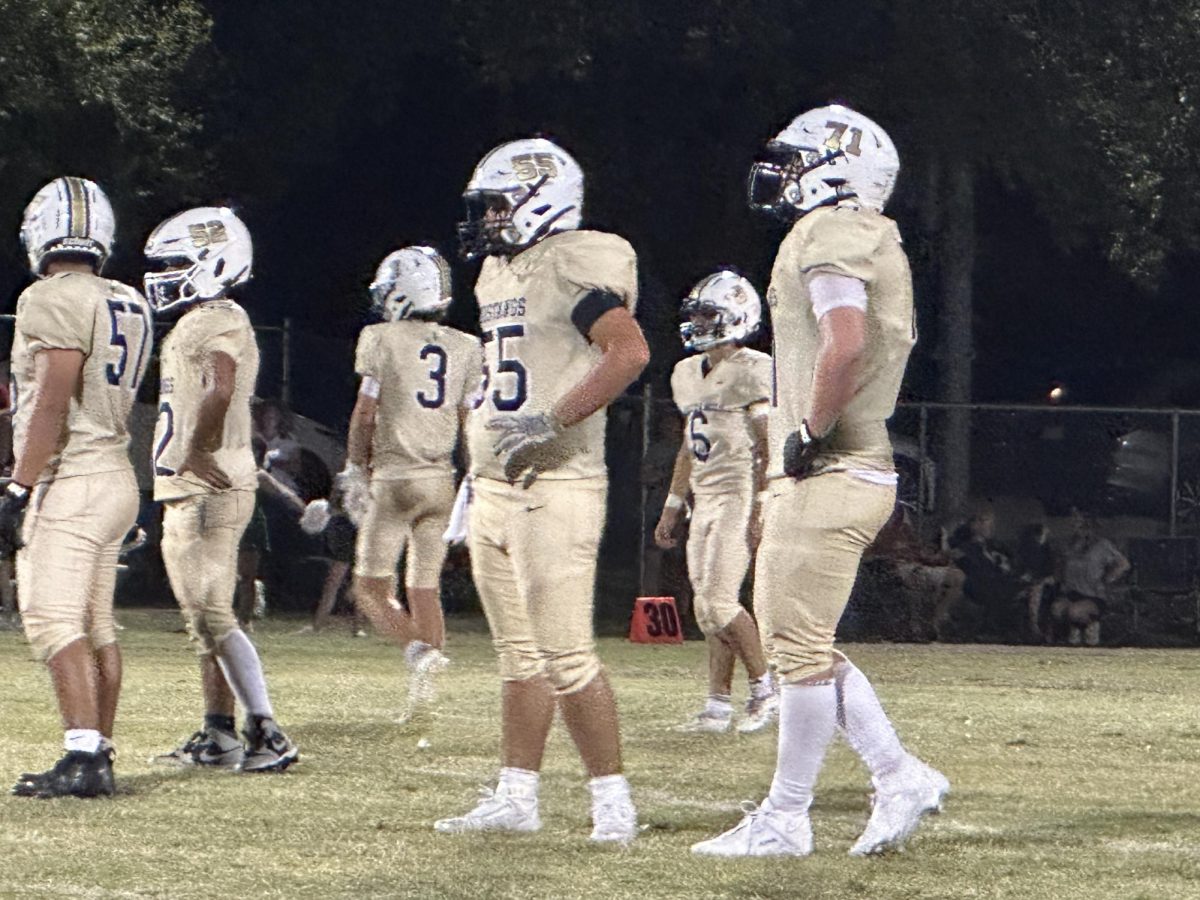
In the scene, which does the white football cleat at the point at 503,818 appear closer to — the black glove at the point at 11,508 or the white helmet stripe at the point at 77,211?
the black glove at the point at 11,508

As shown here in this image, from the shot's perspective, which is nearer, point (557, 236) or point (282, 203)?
point (557, 236)

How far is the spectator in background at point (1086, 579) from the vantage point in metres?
20.6

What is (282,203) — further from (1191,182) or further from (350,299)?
(1191,182)

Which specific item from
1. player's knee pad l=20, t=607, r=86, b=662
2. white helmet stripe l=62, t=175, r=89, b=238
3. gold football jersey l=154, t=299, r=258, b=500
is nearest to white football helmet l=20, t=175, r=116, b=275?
white helmet stripe l=62, t=175, r=89, b=238

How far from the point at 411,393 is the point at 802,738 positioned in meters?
5.22

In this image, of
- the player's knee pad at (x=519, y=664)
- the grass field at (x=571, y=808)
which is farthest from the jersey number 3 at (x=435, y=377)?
the player's knee pad at (x=519, y=664)

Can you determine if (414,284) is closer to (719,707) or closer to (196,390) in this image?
(719,707)

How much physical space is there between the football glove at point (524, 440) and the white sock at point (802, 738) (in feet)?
3.45

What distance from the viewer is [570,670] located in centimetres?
732

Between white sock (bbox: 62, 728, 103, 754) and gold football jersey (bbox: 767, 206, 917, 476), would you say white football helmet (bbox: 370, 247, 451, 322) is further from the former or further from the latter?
gold football jersey (bbox: 767, 206, 917, 476)

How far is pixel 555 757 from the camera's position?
9.95 meters

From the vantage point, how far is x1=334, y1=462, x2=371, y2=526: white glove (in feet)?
39.2

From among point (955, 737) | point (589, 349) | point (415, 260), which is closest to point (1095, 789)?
point (955, 737)

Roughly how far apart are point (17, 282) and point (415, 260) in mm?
15989
